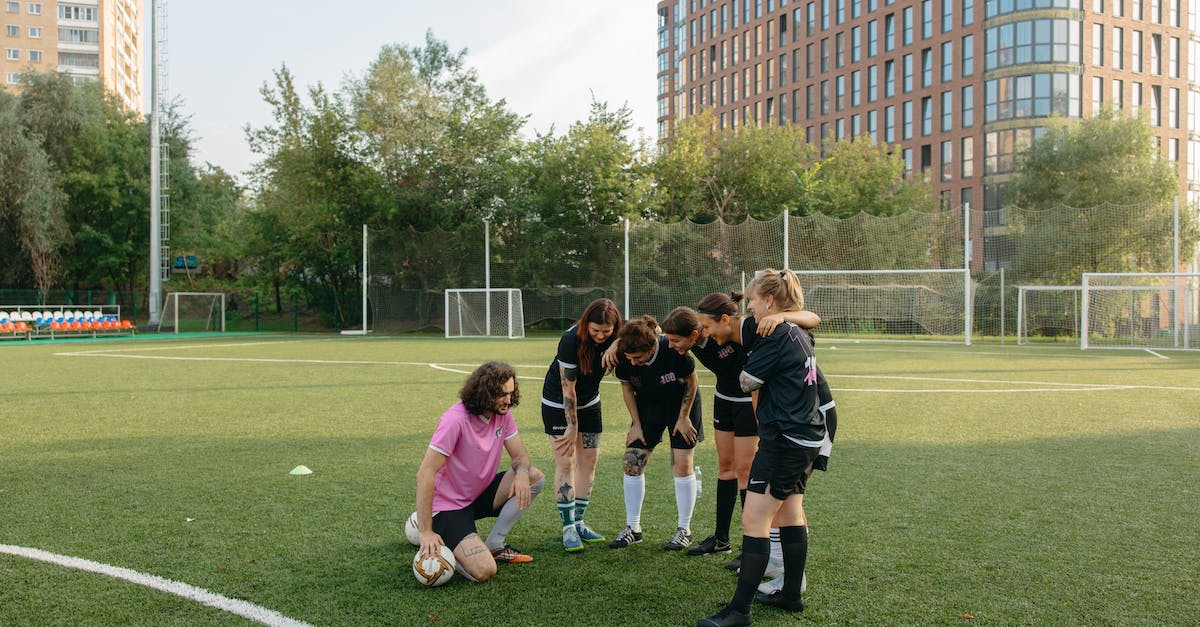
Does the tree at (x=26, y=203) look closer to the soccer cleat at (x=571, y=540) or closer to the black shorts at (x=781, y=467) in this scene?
the soccer cleat at (x=571, y=540)

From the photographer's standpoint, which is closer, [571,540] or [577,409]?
[571,540]

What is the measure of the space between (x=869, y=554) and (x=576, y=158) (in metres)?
30.5

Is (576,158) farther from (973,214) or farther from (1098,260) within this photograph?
(1098,260)

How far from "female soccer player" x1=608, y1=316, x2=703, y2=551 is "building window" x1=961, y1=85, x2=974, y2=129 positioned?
52656 millimetres

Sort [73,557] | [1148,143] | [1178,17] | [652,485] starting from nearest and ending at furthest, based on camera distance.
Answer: [73,557], [652,485], [1148,143], [1178,17]

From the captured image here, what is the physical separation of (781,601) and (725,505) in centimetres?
91

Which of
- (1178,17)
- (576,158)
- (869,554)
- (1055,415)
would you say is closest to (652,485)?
(869,554)

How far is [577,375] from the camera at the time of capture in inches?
178

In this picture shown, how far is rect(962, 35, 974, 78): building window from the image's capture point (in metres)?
50.1

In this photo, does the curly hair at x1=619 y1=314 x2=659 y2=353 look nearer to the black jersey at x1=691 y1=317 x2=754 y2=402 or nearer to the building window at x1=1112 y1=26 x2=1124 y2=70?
the black jersey at x1=691 y1=317 x2=754 y2=402

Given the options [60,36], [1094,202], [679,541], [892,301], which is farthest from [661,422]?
[60,36]

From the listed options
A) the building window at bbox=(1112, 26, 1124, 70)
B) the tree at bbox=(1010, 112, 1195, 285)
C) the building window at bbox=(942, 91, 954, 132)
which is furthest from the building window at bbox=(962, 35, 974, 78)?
the tree at bbox=(1010, 112, 1195, 285)

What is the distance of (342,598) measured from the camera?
357cm

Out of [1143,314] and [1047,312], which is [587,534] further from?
[1047,312]
